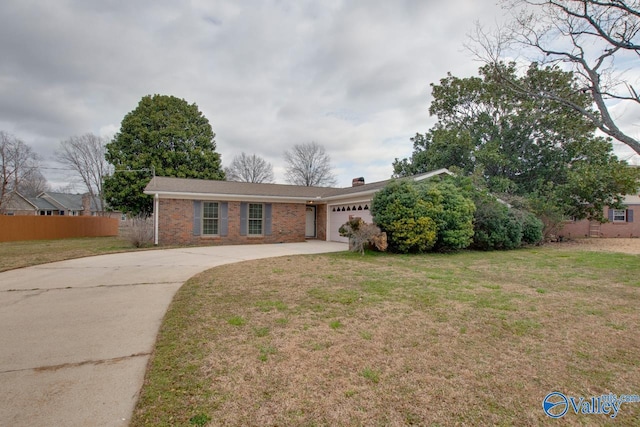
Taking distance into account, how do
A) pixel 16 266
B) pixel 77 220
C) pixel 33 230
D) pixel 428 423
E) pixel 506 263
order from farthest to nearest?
pixel 77 220
pixel 33 230
pixel 506 263
pixel 16 266
pixel 428 423

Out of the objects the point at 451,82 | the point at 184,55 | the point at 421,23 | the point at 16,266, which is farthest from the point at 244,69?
the point at 451,82

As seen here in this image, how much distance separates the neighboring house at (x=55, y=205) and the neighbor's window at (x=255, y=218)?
29.0 meters

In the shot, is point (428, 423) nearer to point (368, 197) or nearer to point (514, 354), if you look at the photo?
point (514, 354)

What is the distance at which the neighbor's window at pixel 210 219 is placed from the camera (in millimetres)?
14891

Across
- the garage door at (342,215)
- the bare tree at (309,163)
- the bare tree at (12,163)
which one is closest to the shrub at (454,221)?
the garage door at (342,215)

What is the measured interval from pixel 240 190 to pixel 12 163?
21558 millimetres

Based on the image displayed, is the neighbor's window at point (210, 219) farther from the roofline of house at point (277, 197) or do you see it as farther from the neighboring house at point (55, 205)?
the neighboring house at point (55, 205)

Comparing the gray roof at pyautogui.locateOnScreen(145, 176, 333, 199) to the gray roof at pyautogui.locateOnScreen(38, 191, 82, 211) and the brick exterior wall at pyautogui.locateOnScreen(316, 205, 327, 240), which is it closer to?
the brick exterior wall at pyautogui.locateOnScreen(316, 205, 327, 240)

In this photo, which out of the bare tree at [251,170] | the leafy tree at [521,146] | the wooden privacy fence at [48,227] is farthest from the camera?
the bare tree at [251,170]

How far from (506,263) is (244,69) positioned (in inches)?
467

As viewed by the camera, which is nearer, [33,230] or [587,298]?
[587,298]

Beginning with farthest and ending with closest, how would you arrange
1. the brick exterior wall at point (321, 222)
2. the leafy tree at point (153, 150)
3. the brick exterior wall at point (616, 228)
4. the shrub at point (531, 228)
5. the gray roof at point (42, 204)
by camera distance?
the gray roof at point (42, 204) → the brick exterior wall at point (616, 228) → the leafy tree at point (153, 150) → the brick exterior wall at point (321, 222) → the shrub at point (531, 228)

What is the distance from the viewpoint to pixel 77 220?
2144 centimetres

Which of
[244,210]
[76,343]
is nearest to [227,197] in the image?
[244,210]
